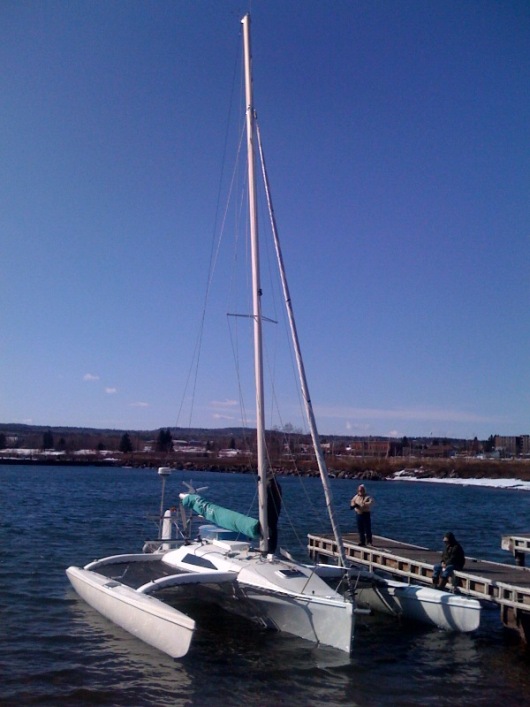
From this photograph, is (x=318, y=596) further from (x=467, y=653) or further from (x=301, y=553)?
(x=301, y=553)

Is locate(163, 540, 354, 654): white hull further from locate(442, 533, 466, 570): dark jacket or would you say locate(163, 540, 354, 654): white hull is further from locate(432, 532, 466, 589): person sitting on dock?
locate(442, 533, 466, 570): dark jacket

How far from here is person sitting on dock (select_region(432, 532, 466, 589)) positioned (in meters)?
16.0

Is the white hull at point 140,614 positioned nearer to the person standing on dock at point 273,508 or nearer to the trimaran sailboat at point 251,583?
the trimaran sailboat at point 251,583

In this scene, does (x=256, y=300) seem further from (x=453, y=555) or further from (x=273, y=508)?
(x=453, y=555)

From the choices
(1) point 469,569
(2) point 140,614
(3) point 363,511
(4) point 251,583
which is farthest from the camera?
(3) point 363,511

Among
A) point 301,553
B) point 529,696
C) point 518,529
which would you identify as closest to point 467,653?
point 529,696

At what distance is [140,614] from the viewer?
13.1 meters

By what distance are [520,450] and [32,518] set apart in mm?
187133

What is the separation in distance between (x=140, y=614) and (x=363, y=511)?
8.06m

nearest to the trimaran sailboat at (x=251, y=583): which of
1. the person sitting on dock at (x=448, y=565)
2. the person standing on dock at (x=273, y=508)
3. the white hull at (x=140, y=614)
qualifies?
the white hull at (x=140, y=614)

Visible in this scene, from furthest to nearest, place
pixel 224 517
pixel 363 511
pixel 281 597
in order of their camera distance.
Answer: pixel 363 511 → pixel 224 517 → pixel 281 597

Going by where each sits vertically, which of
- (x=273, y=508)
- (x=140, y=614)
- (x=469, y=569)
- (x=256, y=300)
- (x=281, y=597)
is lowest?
(x=140, y=614)

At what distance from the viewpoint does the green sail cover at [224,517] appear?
15352 mm

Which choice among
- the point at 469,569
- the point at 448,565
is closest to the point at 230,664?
the point at 448,565
